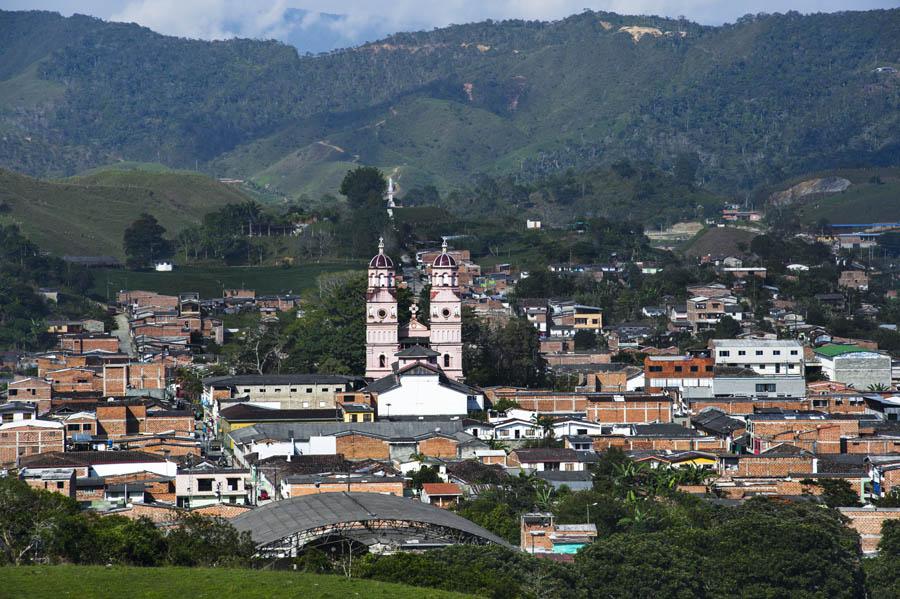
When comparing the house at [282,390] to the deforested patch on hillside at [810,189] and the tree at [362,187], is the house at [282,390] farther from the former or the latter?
the deforested patch on hillside at [810,189]

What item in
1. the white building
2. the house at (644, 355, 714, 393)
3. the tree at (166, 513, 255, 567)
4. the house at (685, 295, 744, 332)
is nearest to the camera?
the tree at (166, 513, 255, 567)

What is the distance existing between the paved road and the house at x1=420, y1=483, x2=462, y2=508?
29.7 metres

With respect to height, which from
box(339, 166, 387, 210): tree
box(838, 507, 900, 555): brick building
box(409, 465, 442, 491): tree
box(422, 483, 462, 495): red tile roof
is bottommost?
box(838, 507, 900, 555): brick building

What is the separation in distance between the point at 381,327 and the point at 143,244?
45383 millimetres

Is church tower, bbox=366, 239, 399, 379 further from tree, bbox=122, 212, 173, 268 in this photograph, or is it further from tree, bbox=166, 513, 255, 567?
tree, bbox=122, 212, 173, 268

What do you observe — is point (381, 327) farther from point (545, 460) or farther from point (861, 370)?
point (861, 370)

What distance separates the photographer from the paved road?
74.3 meters

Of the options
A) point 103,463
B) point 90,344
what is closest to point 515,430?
point 103,463

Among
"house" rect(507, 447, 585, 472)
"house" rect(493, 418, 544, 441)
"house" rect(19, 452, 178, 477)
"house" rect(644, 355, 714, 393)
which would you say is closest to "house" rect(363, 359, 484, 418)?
"house" rect(493, 418, 544, 441)

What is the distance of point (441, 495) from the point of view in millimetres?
42750

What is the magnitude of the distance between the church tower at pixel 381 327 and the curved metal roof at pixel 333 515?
24.8m

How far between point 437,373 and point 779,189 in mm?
109709

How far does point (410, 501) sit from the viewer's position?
36.6 metres

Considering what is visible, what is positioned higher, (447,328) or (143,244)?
(143,244)
